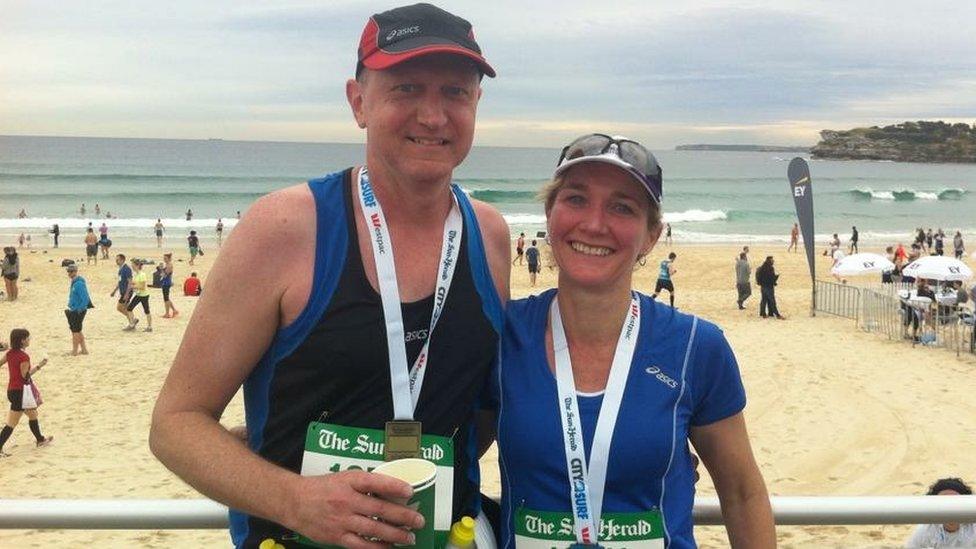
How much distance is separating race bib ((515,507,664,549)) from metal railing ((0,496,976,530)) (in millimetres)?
215

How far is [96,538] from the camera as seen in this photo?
7309 mm

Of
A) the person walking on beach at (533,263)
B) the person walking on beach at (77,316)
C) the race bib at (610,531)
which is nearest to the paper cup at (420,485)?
the race bib at (610,531)

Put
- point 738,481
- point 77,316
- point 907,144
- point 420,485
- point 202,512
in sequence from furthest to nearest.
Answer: point 907,144, point 77,316, point 738,481, point 202,512, point 420,485

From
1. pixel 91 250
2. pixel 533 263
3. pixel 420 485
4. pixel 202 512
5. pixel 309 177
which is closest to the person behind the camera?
pixel 420 485

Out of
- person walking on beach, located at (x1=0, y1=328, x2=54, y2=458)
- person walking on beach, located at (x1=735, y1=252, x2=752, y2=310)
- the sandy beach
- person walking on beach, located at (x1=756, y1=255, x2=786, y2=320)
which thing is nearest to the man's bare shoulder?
the sandy beach

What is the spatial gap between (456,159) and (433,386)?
21.2 inches

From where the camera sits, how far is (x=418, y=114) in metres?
1.85

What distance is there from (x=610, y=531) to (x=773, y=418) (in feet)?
32.8

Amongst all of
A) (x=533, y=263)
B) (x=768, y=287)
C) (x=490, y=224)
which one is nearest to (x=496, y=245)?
(x=490, y=224)

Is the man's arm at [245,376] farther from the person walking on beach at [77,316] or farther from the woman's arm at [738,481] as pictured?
the person walking on beach at [77,316]

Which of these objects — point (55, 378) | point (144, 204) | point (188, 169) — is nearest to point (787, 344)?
point (55, 378)

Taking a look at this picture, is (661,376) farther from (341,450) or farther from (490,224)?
(341,450)

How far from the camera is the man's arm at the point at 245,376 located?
5.11ft

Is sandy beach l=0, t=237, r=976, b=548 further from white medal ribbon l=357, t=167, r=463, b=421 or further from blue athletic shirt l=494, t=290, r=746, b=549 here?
white medal ribbon l=357, t=167, r=463, b=421
